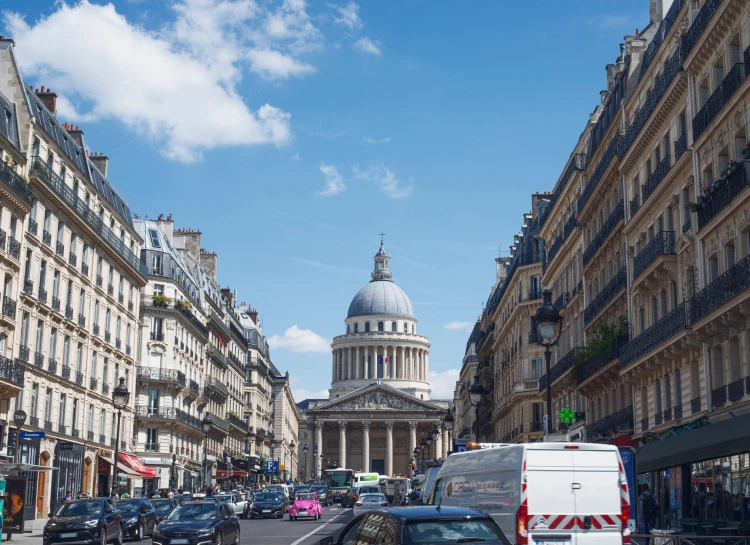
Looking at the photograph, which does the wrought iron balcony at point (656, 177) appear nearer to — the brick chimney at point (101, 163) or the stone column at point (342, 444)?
the brick chimney at point (101, 163)

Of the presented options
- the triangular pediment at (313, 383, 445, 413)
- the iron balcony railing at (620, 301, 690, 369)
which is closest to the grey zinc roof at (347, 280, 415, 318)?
the triangular pediment at (313, 383, 445, 413)

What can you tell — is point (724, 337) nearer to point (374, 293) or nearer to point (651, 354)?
point (651, 354)

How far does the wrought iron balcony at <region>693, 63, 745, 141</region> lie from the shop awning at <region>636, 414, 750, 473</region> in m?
7.47

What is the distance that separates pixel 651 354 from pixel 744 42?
33.2 feet

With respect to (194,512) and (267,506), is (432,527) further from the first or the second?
(267,506)

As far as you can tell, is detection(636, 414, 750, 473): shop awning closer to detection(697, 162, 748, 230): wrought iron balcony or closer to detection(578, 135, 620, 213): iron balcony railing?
detection(697, 162, 748, 230): wrought iron balcony

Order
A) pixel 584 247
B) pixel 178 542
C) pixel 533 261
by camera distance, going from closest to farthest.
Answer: pixel 178 542, pixel 584 247, pixel 533 261

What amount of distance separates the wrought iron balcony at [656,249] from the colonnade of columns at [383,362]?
465ft

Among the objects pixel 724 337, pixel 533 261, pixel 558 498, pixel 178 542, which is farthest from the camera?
pixel 533 261

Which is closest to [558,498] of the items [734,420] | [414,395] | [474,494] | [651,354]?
[474,494]

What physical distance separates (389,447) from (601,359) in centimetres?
12890

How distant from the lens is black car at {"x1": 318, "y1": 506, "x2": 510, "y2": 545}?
35.9 feet

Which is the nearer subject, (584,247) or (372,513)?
(372,513)

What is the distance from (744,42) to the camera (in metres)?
24.0
